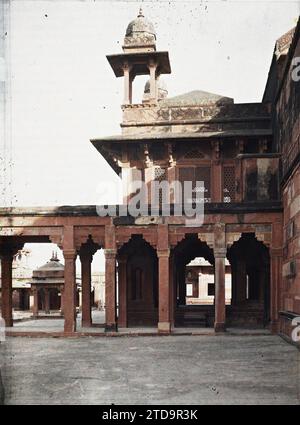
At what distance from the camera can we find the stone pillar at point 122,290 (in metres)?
20.5

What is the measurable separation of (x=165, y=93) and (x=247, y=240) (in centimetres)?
1667

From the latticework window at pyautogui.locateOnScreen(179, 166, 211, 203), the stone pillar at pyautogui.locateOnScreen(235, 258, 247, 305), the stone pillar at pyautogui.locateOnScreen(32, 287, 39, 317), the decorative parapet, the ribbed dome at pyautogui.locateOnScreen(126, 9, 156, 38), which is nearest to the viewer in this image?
the stone pillar at pyautogui.locateOnScreen(235, 258, 247, 305)

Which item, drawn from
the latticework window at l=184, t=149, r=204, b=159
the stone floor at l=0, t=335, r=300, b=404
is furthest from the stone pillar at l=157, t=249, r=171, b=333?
the latticework window at l=184, t=149, r=204, b=159

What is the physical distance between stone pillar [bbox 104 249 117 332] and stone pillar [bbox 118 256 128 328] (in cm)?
268

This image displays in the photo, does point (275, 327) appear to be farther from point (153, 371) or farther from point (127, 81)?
point (127, 81)

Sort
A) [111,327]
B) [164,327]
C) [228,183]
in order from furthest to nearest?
[228,183]
[111,327]
[164,327]

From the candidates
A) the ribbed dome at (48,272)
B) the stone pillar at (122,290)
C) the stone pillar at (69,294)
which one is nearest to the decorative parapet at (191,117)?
the stone pillar at (122,290)

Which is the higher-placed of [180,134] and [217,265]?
[180,134]

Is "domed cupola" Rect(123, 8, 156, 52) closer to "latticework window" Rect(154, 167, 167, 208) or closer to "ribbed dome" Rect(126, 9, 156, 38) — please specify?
"ribbed dome" Rect(126, 9, 156, 38)

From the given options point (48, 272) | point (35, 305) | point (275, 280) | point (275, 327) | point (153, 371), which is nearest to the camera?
point (153, 371)

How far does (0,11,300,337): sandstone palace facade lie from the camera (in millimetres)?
17234

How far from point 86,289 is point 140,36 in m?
10.8

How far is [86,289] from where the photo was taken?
2148 cm

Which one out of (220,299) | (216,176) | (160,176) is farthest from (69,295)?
(216,176)
